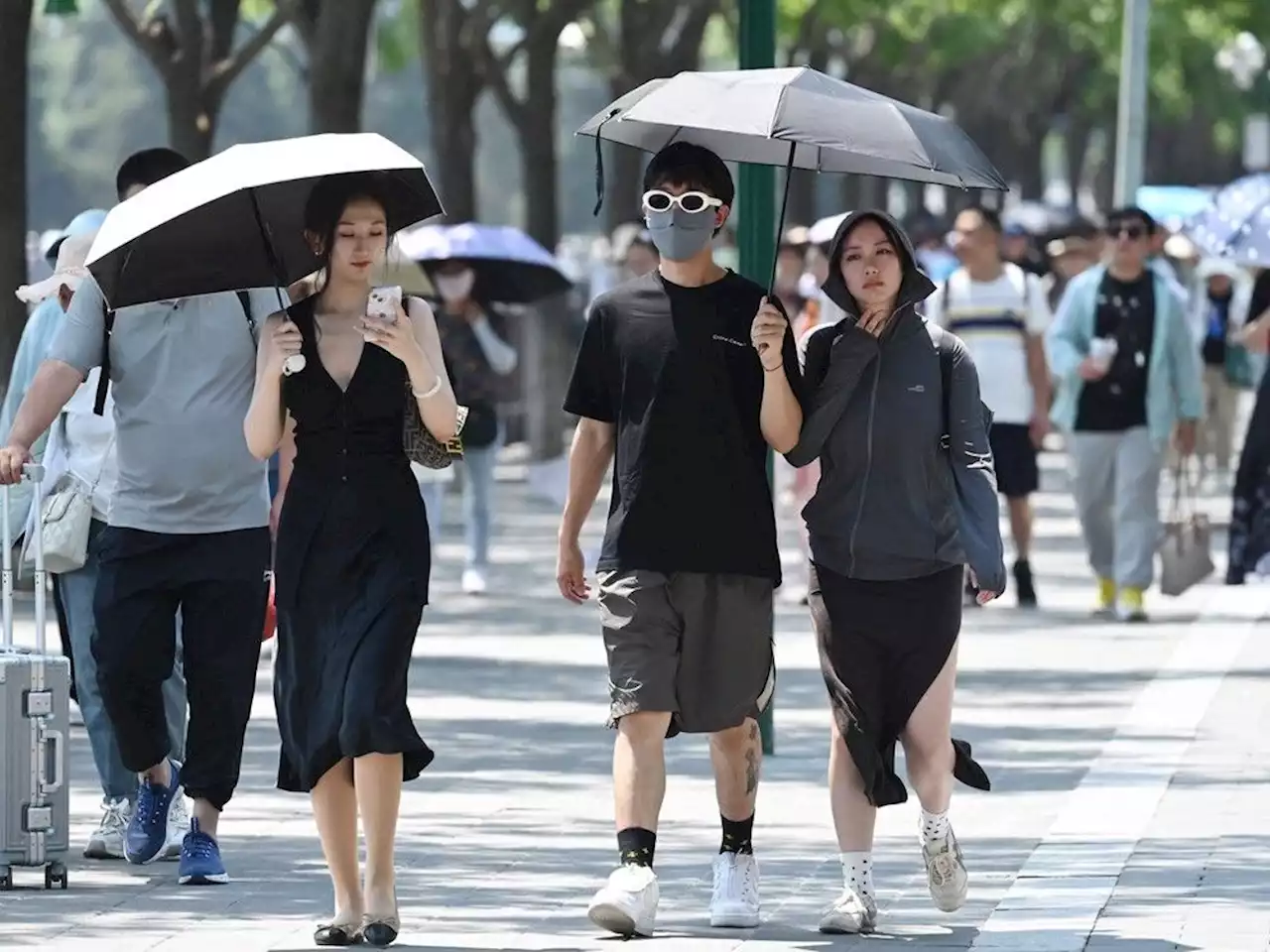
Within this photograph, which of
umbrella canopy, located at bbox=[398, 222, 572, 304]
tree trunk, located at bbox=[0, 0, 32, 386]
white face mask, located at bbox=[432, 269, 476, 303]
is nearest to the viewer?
tree trunk, located at bbox=[0, 0, 32, 386]

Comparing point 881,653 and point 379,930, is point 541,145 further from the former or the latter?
point 379,930

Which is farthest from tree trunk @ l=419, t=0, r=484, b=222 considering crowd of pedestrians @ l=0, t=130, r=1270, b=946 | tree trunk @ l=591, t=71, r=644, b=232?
crowd of pedestrians @ l=0, t=130, r=1270, b=946

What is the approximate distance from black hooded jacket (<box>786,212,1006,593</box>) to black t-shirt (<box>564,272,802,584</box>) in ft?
0.42

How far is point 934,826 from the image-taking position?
7965 mm

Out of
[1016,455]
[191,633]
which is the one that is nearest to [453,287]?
[1016,455]

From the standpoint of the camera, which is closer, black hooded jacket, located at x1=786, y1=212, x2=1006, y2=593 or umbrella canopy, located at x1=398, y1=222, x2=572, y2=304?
black hooded jacket, located at x1=786, y1=212, x2=1006, y2=593

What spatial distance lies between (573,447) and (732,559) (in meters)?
0.48

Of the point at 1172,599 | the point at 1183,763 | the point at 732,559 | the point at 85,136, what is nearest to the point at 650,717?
the point at 732,559

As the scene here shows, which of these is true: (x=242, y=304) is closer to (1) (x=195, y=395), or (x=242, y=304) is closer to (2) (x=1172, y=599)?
(1) (x=195, y=395)

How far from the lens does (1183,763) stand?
11.1 m

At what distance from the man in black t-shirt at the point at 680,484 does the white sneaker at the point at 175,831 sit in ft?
5.71

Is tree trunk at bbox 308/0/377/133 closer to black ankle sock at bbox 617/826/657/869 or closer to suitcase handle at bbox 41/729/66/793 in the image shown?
suitcase handle at bbox 41/729/66/793

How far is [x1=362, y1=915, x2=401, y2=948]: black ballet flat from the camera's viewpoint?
763 cm

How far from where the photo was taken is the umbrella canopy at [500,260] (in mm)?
18984
